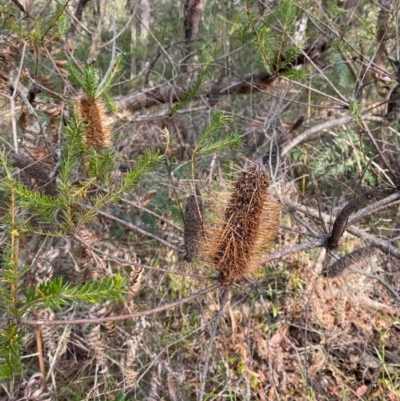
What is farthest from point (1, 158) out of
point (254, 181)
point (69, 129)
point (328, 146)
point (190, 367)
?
point (328, 146)

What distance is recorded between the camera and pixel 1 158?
917 millimetres

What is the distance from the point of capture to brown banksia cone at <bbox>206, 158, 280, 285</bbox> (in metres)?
1.11

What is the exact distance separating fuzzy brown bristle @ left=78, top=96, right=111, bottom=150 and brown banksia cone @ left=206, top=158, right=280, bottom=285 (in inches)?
21.1

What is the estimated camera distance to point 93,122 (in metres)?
1.42

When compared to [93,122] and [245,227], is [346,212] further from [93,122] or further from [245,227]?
[93,122]

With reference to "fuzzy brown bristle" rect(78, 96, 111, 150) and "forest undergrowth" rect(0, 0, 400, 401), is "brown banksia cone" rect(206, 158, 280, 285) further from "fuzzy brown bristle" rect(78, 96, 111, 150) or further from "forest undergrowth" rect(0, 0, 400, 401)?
"fuzzy brown bristle" rect(78, 96, 111, 150)

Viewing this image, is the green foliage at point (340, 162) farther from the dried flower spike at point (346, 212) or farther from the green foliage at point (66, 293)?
the green foliage at point (66, 293)

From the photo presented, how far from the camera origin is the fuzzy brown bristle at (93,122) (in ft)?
4.62

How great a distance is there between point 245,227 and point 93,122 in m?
0.68

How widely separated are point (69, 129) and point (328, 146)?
288 centimetres

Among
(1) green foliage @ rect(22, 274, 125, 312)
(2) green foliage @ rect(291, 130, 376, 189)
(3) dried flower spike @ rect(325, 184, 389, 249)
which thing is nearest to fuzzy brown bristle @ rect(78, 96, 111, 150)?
(1) green foliage @ rect(22, 274, 125, 312)

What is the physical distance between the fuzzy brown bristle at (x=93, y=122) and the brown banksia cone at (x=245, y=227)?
1.76 ft

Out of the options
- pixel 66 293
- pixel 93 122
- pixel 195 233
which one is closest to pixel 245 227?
pixel 195 233

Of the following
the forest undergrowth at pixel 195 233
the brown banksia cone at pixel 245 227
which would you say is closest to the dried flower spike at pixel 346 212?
the forest undergrowth at pixel 195 233
